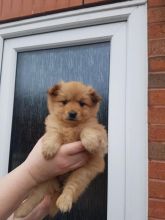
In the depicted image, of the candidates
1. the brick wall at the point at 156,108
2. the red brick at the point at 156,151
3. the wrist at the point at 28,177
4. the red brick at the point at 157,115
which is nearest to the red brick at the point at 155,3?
the brick wall at the point at 156,108

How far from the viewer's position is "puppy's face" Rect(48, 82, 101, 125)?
6.40 ft

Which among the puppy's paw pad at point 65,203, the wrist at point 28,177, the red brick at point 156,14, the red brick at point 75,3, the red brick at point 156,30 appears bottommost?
the puppy's paw pad at point 65,203

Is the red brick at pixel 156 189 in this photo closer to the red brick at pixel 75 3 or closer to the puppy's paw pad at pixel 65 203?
the puppy's paw pad at pixel 65 203

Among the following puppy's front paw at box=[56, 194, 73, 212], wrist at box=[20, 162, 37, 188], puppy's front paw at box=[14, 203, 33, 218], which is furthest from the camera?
puppy's front paw at box=[14, 203, 33, 218]

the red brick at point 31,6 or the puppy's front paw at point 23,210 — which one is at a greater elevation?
the red brick at point 31,6

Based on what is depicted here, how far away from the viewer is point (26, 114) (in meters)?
3.18

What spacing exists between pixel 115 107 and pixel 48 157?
100 cm

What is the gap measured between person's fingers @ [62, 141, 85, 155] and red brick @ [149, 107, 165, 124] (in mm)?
757

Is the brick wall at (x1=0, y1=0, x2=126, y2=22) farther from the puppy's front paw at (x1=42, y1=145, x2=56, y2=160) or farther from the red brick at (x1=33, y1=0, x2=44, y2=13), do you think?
the puppy's front paw at (x1=42, y1=145, x2=56, y2=160)

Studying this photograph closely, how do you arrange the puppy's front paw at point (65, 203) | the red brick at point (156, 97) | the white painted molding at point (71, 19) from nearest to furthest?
the puppy's front paw at point (65, 203) < the red brick at point (156, 97) < the white painted molding at point (71, 19)

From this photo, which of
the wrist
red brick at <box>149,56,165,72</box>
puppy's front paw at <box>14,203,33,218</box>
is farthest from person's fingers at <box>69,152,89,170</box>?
red brick at <box>149,56,165,72</box>

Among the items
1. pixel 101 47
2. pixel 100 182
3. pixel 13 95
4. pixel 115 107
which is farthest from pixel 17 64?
pixel 100 182

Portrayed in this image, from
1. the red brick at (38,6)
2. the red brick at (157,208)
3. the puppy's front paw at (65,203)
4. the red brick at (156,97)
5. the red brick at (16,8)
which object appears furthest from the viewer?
the red brick at (16,8)

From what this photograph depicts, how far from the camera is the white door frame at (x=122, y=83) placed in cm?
254
